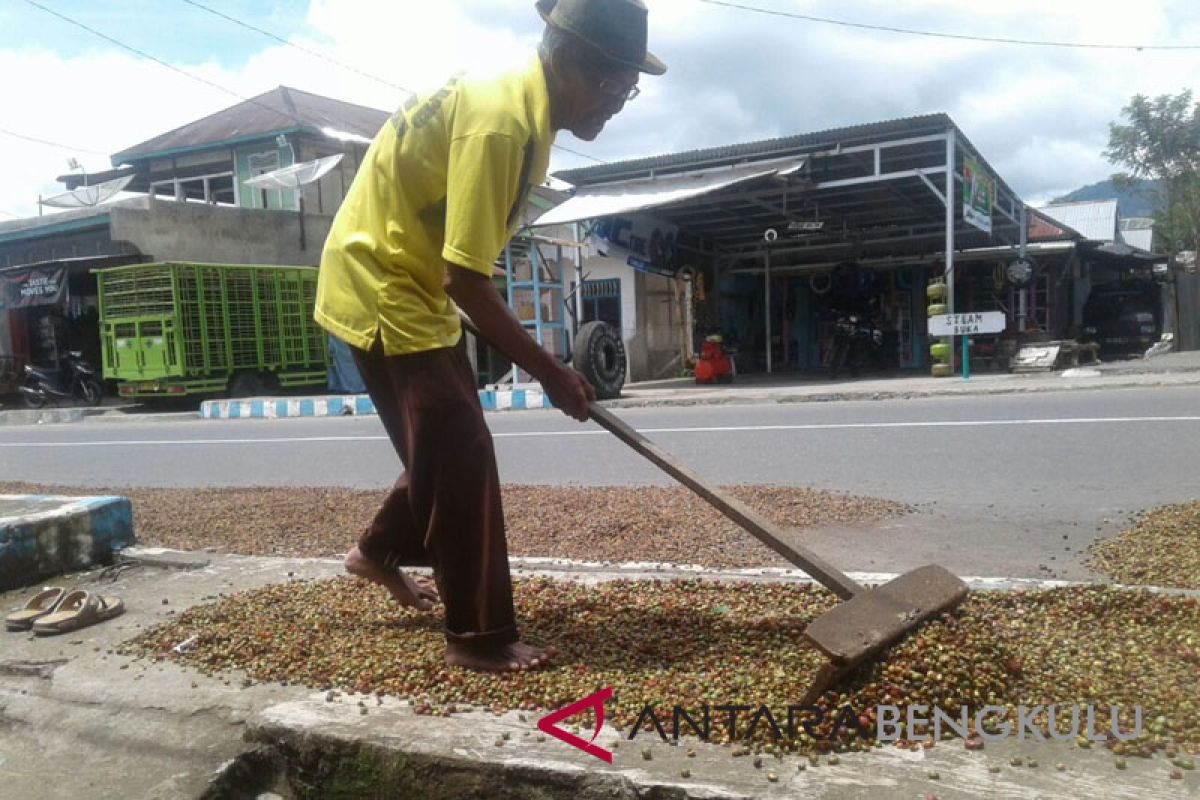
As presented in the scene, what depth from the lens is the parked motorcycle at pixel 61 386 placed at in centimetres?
1714

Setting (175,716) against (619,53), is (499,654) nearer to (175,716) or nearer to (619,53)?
(175,716)

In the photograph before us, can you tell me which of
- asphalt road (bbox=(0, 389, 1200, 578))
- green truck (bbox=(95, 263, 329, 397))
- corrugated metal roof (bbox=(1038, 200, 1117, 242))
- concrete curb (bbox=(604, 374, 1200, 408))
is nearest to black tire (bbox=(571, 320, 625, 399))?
concrete curb (bbox=(604, 374, 1200, 408))

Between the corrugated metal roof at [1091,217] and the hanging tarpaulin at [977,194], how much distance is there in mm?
14747

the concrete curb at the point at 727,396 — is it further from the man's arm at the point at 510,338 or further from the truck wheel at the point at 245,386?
the man's arm at the point at 510,338

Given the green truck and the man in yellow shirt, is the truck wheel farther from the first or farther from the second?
the man in yellow shirt

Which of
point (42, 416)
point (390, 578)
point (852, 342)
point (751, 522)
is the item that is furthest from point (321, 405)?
point (751, 522)

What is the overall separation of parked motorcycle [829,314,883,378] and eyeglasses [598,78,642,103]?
13.5m

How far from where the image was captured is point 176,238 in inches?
702

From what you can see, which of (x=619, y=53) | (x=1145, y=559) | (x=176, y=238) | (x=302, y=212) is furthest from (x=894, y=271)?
(x=619, y=53)

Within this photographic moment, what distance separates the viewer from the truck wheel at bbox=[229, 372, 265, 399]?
16.3 meters

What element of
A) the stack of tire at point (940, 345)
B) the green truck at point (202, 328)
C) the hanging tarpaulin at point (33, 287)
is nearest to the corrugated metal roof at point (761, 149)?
the stack of tire at point (940, 345)

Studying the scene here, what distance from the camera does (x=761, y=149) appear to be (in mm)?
13469

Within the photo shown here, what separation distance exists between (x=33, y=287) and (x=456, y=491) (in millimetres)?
19865

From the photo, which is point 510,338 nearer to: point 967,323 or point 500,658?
point 500,658
